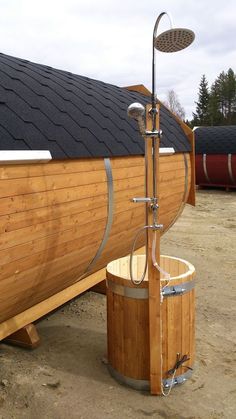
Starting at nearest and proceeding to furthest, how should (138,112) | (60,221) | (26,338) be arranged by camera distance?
1. (138,112)
2. (60,221)
3. (26,338)

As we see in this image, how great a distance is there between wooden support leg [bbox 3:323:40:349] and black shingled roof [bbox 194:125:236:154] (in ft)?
44.5

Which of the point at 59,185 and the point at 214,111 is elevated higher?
the point at 214,111

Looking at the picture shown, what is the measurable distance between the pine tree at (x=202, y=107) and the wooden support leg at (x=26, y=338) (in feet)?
181

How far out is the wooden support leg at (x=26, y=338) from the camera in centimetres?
420

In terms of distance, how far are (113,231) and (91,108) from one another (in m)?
1.38

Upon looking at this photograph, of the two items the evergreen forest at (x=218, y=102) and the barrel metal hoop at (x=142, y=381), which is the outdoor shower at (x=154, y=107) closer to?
the barrel metal hoop at (x=142, y=381)

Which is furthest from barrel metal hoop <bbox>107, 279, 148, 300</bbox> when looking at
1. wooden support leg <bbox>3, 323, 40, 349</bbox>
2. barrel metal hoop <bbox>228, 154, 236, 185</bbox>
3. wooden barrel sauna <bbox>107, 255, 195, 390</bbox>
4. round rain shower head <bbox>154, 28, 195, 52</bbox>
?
barrel metal hoop <bbox>228, 154, 236, 185</bbox>

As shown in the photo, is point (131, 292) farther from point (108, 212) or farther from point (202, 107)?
point (202, 107)

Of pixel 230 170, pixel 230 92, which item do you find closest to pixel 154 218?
A: pixel 230 170

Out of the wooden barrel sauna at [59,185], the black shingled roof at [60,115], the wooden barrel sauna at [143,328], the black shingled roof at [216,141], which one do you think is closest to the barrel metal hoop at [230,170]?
the black shingled roof at [216,141]

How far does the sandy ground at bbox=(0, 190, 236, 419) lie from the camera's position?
3303 millimetres

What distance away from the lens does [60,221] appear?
146 inches

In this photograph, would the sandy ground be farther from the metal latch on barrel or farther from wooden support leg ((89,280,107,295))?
the metal latch on barrel

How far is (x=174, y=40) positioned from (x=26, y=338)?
309 cm
